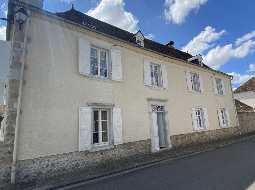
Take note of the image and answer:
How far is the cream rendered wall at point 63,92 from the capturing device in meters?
6.37

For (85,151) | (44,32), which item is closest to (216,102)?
(85,151)

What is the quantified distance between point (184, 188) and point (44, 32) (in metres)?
6.64

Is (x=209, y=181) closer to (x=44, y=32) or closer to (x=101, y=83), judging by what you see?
(x=101, y=83)

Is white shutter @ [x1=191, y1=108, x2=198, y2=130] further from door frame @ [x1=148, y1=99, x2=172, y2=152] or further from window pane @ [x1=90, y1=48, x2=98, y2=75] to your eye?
window pane @ [x1=90, y1=48, x2=98, y2=75]

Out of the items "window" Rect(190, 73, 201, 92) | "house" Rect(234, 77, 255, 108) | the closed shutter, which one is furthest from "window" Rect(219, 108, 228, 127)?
"house" Rect(234, 77, 255, 108)

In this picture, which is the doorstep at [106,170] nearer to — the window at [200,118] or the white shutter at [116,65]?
the white shutter at [116,65]

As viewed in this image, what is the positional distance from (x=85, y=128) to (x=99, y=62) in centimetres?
284

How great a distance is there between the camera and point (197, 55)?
600 inches

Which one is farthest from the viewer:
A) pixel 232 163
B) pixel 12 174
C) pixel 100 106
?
pixel 100 106

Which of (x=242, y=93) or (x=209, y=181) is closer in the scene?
(x=209, y=181)

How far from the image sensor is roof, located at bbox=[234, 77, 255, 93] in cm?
2590

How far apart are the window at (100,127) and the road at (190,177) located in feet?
6.57

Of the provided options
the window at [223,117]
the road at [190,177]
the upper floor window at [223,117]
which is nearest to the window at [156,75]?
the road at [190,177]

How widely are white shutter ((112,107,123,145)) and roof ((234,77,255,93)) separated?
77.4ft
